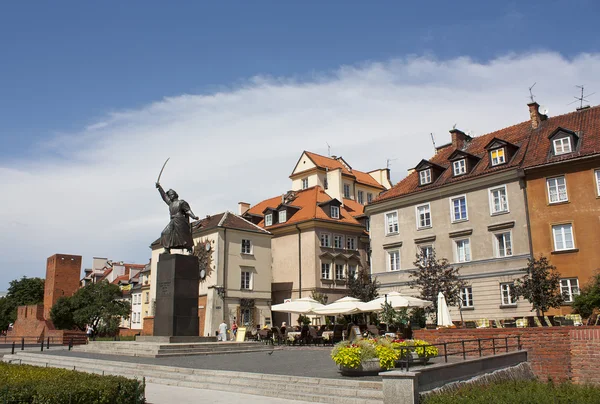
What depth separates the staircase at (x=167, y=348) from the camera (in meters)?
20.9

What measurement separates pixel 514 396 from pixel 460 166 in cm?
2624

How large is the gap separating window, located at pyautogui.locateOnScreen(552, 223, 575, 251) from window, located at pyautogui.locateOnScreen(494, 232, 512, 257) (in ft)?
8.57

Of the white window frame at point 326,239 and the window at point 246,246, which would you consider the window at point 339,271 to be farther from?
the window at point 246,246

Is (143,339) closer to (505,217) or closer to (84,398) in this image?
(84,398)

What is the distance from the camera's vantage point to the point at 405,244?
1459 inches

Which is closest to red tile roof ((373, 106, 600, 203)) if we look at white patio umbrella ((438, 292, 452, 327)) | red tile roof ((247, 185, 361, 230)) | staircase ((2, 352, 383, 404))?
red tile roof ((247, 185, 361, 230))

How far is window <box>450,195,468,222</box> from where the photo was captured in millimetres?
34062

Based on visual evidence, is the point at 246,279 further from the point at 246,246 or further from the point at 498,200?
the point at 498,200

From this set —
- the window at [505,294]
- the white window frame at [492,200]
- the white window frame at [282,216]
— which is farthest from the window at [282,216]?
the window at [505,294]

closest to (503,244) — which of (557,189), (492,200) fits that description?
(492,200)

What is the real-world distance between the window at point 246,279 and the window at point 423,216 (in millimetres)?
15878

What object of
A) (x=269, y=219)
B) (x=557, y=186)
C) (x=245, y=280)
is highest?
(x=269, y=219)

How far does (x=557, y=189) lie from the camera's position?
3005 cm

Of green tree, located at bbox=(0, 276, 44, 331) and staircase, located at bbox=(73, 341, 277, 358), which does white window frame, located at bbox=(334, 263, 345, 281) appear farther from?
green tree, located at bbox=(0, 276, 44, 331)
